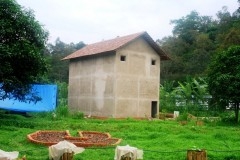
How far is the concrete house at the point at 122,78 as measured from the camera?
24.9m

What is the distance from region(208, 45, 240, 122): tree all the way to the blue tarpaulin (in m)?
10.8

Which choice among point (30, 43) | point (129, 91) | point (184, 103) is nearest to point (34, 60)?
point (30, 43)

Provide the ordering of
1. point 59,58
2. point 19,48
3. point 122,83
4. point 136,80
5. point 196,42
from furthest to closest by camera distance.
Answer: point 59,58
point 196,42
point 136,80
point 122,83
point 19,48

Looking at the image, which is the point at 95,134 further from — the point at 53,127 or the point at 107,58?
the point at 107,58

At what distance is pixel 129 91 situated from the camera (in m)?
25.3

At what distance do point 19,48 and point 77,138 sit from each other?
571 centimetres

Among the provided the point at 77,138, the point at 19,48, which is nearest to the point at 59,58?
the point at 19,48

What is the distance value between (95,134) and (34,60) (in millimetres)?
4823

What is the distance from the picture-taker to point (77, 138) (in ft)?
47.9

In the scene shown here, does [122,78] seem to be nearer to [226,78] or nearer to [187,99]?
[226,78]

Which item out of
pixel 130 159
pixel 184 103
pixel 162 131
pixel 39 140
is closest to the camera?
pixel 130 159

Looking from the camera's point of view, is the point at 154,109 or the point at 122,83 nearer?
the point at 122,83

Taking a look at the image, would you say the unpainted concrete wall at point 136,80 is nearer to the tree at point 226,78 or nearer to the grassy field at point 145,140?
the tree at point 226,78

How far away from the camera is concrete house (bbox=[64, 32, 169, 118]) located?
2491 cm
